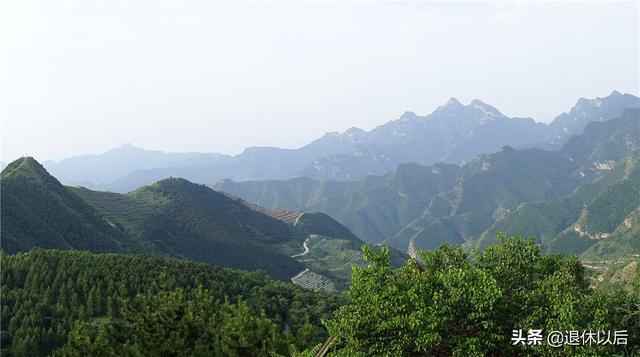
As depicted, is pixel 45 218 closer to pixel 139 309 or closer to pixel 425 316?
pixel 139 309

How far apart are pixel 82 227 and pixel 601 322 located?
156522mm

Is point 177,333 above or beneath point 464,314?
beneath

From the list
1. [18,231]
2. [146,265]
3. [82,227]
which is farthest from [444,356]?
[82,227]

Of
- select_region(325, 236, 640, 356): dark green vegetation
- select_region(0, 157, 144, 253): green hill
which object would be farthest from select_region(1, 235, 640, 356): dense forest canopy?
select_region(0, 157, 144, 253): green hill

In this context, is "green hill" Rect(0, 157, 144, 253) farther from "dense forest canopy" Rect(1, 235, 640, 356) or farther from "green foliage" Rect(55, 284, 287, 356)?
"green foliage" Rect(55, 284, 287, 356)

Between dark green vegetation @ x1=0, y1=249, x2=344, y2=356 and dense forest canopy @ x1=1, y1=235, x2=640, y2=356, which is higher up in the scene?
dense forest canopy @ x1=1, y1=235, x2=640, y2=356

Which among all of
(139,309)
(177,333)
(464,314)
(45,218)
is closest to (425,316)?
(464,314)

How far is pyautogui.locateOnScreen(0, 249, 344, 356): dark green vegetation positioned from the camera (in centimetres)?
3862

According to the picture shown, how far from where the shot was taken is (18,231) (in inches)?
5108

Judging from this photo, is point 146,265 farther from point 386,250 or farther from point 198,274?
point 386,250

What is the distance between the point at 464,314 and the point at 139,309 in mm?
30067

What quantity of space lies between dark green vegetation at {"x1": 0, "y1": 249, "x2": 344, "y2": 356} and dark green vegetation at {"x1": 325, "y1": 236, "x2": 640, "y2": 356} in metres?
14.4

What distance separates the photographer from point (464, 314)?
80.3ft

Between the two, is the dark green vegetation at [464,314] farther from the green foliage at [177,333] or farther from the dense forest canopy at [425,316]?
the green foliage at [177,333]
